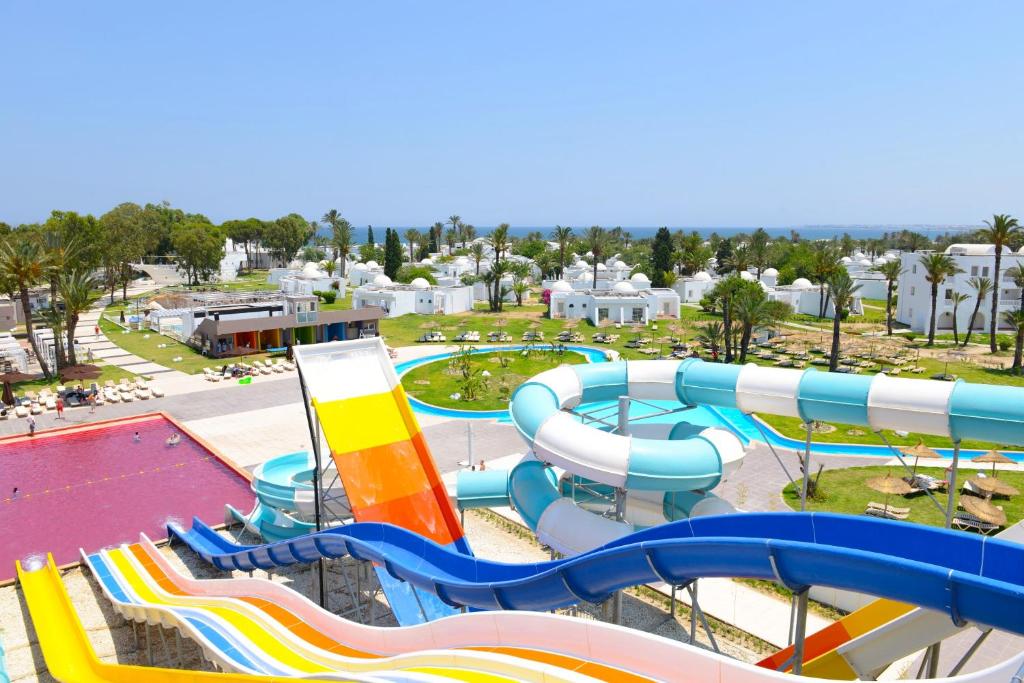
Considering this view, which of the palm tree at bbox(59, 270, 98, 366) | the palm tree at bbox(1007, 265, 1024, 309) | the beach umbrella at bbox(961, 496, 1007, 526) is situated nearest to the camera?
the beach umbrella at bbox(961, 496, 1007, 526)

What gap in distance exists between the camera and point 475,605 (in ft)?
42.7

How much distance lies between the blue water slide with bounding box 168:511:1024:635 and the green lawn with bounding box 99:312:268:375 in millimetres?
37977

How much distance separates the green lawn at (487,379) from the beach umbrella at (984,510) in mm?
20868

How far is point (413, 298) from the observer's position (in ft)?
226

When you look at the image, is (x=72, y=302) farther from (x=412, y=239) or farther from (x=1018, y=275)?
(x=412, y=239)

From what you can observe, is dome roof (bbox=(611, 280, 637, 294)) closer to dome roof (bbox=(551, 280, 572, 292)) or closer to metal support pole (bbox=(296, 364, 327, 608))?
dome roof (bbox=(551, 280, 572, 292))

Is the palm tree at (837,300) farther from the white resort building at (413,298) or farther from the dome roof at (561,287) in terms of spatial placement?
the white resort building at (413,298)

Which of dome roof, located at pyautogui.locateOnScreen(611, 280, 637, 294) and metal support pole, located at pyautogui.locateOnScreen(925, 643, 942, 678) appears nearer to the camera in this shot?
metal support pole, located at pyautogui.locateOnScreen(925, 643, 942, 678)

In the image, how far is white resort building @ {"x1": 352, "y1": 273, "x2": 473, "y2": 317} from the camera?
67.5 m

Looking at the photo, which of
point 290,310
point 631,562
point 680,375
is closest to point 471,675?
point 631,562

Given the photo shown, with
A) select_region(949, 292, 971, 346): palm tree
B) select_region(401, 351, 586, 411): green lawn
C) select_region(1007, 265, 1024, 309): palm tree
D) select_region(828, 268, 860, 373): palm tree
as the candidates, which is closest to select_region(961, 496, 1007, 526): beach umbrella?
select_region(401, 351, 586, 411): green lawn

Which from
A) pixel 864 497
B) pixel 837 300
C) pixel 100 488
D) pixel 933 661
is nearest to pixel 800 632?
pixel 933 661

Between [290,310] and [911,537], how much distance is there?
49.7 meters

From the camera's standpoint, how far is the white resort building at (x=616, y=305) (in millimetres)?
63844
